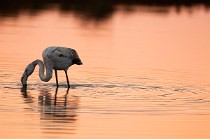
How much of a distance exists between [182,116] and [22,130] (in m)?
3.40

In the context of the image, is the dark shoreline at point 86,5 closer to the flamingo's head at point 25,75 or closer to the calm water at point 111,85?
the calm water at point 111,85

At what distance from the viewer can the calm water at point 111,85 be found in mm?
16438

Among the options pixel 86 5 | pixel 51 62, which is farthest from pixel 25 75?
pixel 86 5

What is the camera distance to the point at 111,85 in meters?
22.1

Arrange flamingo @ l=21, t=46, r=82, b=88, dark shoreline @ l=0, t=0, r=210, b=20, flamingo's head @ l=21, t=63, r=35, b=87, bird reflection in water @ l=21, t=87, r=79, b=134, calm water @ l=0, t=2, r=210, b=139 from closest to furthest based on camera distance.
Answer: bird reflection in water @ l=21, t=87, r=79, b=134, calm water @ l=0, t=2, r=210, b=139, flamingo's head @ l=21, t=63, r=35, b=87, flamingo @ l=21, t=46, r=82, b=88, dark shoreline @ l=0, t=0, r=210, b=20

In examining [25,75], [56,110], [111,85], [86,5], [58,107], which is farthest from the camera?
[86,5]

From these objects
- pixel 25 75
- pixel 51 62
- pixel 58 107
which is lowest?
pixel 58 107

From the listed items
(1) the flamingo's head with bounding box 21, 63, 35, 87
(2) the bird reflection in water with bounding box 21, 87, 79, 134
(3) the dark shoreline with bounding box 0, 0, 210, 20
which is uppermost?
(3) the dark shoreline with bounding box 0, 0, 210, 20

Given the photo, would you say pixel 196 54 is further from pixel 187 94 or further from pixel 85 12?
pixel 85 12

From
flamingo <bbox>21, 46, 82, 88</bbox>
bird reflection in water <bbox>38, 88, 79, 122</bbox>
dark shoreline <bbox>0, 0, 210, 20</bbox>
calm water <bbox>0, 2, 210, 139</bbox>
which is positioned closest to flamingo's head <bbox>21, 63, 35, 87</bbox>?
flamingo <bbox>21, 46, 82, 88</bbox>

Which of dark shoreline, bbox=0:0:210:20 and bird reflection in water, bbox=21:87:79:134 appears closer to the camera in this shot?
bird reflection in water, bbox=21:87:79:134

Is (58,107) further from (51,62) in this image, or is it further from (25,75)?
(51,62)

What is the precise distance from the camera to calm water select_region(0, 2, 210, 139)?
16.4m

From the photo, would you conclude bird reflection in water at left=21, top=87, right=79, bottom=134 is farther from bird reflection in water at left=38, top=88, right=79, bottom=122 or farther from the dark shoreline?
the dark shoreline
